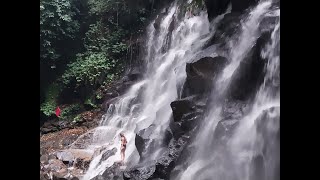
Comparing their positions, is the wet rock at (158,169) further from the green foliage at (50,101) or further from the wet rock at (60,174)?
the green foliage at (50,101)

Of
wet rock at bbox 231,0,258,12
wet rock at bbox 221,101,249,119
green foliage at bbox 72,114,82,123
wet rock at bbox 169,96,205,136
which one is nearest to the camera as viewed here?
wet rock at bbox 221,101,249,119

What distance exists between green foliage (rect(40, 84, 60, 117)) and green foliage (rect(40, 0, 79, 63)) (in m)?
Result: 1.20

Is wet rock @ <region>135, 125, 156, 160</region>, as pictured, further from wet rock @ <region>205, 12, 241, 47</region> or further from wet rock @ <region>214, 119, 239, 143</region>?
wet rock @ <region>205, 12, 241, 47</region>

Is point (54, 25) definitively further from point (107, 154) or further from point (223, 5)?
point (223, 5)

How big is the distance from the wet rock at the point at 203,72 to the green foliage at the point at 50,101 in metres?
6.54

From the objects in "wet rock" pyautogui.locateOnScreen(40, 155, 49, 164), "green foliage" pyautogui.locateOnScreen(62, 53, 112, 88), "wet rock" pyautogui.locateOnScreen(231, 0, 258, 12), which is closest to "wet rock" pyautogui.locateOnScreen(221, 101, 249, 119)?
"wet rock" pyautogui.locateOnScreen(231, 0, 258, 12)

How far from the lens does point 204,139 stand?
8.51m

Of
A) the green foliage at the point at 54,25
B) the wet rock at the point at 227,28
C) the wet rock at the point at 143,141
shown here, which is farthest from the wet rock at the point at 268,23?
the green foliage at the point at 54,25

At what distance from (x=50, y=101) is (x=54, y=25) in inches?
124

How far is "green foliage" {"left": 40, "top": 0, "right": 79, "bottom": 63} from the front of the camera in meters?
13.8

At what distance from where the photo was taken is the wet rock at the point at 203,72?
8.98 metres

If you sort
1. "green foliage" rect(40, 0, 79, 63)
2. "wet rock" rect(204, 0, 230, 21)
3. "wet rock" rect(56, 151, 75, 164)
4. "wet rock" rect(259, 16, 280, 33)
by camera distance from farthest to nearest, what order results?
"green foliage" rect(40, 0, 79, 63), "wet rock" rect(204, 0, 230, 21), "wet rock" rect(56, 151, 75, 164), "wet rock" rect(259, 16, 280, 33)

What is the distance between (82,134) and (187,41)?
16.8 feet

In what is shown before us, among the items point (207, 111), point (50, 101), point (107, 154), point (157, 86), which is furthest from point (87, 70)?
point (207, 111)
